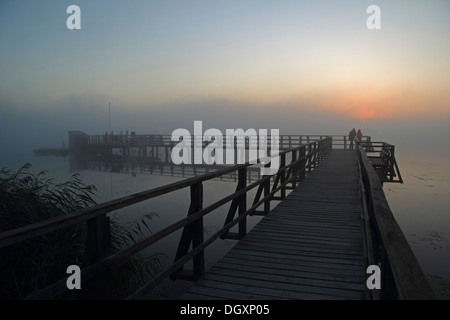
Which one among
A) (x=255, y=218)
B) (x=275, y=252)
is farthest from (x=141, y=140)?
(x=275, y=252)

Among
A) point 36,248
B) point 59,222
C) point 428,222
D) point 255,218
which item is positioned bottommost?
point 428,222

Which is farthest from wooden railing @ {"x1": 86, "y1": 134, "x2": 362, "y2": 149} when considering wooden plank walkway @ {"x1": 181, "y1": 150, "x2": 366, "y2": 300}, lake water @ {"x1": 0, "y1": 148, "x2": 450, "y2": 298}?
wooden plank walkway @ {"x1": 181, "y1": 150, "x2": 366, "y2": 300}

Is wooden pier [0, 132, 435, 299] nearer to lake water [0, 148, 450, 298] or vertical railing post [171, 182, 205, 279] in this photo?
vertical railing post [171, 182, 205, 279]

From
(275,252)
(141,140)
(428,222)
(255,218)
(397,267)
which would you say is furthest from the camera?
(141,140)

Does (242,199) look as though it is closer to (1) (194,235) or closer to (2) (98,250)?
(1) (194,235)

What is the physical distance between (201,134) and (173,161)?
5415 millimetres

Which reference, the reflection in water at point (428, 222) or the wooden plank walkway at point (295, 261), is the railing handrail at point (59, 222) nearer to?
the wooden plank walkway at point (295, 261)

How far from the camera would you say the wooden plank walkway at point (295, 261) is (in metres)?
3.40

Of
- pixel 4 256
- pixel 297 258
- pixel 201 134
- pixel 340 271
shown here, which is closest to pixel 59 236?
pixel 4 256

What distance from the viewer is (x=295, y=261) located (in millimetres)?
4230

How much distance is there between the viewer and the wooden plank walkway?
3.40 meters

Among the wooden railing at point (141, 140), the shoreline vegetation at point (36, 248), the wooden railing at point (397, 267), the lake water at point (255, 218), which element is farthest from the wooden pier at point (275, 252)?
the wooden railing at point (141, 140)

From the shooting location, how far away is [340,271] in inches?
153

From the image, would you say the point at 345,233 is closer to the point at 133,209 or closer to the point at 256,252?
the point at 256,252
